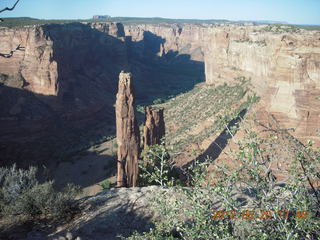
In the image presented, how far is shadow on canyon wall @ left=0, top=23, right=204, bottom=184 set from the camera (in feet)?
99.5

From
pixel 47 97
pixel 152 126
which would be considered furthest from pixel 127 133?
pixel 47 97

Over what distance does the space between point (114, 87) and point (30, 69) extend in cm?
2083

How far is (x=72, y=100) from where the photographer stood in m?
40.2

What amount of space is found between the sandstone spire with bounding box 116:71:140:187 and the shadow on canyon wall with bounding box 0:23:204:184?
1362cm

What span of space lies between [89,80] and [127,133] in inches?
1334

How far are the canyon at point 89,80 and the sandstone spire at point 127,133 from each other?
6.70 metres

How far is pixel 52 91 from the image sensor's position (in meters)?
36.5

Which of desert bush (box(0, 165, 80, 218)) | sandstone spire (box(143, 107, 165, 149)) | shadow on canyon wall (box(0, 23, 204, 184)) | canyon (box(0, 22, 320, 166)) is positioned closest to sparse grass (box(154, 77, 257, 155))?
canyon (box(0, 22, 320, 166))

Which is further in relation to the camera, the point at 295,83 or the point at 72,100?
the point at 72,100

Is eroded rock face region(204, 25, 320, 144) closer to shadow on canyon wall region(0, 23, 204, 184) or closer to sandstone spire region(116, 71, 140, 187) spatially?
sandstone spire region(116, 71, 140, 187)

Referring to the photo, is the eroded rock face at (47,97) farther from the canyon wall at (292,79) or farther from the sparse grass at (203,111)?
the canyon wall at (292,79)

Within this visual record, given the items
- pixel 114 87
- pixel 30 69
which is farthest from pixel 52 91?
pixel 114 87

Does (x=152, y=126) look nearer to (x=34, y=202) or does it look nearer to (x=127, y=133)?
(x=127, y=133)

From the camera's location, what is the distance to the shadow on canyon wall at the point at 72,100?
30.3 metres
